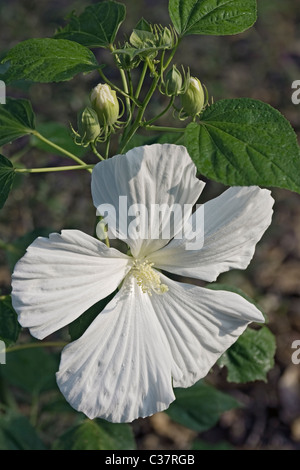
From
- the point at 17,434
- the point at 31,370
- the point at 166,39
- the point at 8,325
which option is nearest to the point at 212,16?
the point at 166,39

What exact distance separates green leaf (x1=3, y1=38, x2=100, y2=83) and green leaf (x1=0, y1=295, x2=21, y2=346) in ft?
2.07

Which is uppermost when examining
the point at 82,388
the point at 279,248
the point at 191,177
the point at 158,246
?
the point at 191,177

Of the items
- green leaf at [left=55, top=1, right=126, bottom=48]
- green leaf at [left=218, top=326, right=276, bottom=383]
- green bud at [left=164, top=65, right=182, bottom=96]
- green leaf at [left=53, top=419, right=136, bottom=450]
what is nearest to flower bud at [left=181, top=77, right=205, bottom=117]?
green bud at [left=164, top=65, right=182, bottom=96]

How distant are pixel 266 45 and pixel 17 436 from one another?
360 cm

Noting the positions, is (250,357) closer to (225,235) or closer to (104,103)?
(225,235)

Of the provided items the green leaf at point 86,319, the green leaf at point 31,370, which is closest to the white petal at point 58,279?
the green leaf at point 86,319

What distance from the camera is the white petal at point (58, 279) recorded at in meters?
1.34

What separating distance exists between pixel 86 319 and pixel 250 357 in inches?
25.2

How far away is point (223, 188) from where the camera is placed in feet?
12.3

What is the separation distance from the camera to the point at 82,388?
1.44m
